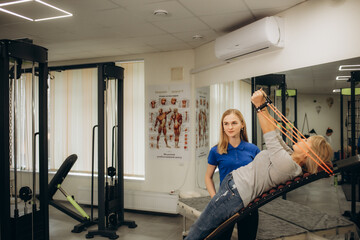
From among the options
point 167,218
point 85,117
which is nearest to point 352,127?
point 167,218

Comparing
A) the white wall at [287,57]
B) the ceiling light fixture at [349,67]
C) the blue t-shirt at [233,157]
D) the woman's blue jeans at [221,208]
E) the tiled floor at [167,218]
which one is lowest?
the tiled floor at [167,218]

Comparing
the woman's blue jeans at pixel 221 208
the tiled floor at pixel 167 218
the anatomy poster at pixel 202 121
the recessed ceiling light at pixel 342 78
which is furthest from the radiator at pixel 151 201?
the woman's blue jeans at pixel 221 208

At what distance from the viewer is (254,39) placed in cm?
338

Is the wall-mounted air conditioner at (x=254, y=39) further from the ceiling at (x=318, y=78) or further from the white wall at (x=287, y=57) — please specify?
the ceiling at (x=318, y=78)

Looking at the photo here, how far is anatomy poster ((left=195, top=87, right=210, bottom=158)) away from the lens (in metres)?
5.02

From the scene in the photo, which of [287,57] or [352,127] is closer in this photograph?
[352,127]

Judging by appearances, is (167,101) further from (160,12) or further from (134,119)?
(160,12)

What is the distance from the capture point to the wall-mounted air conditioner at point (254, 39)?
323 cm

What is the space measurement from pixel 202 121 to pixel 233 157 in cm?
264

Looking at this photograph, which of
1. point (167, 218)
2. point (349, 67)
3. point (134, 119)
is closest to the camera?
point (349, 67)

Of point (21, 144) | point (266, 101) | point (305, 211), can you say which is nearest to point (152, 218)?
point (305, 211)

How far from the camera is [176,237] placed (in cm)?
417

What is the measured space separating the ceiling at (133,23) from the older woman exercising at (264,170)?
193 centimetres

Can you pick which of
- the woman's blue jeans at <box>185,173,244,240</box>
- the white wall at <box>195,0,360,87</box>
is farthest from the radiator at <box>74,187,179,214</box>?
the woman's blue jeans at <box>185,173,244,240</box>
